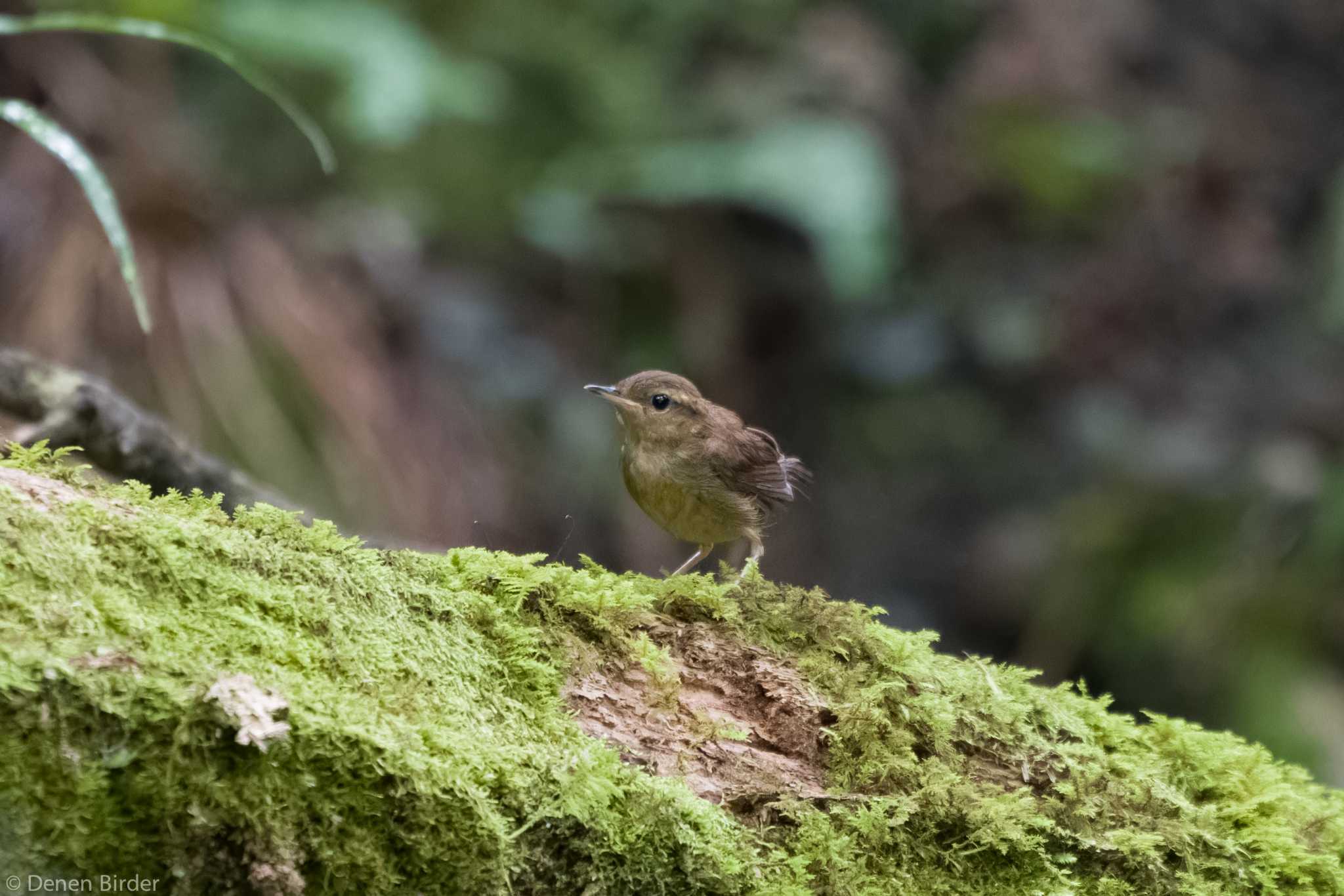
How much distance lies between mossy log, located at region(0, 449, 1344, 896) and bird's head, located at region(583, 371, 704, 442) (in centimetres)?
126

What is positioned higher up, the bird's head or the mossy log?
the bird's head

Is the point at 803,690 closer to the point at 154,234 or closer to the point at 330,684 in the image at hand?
the point at 330,684

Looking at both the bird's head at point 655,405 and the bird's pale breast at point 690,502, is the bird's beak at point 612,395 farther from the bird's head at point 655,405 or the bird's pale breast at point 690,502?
the bird's pale breast at point 690,502

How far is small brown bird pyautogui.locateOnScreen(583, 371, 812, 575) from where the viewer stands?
3779mm

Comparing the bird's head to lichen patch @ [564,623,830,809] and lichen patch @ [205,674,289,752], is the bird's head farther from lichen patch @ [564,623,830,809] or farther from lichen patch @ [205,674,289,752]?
lichen patch @ [205,674,289,752]

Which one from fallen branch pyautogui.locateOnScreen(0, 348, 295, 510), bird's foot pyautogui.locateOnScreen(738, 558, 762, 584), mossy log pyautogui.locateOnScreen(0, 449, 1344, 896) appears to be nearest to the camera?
mossy log pyautogui.locateOnScreen(0, 449, 1344, 896)

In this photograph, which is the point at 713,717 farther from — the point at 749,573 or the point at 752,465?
the point at 752,465

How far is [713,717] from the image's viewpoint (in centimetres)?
234

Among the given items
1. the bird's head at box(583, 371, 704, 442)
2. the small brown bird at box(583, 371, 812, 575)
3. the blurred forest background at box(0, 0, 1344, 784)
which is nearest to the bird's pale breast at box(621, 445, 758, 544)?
the small brown bird at box(583, 371, 812, 575)

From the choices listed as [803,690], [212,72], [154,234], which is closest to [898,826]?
[803,690]

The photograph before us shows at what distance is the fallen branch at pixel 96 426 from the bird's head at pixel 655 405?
1291 mm

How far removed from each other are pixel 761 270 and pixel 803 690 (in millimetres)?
7036

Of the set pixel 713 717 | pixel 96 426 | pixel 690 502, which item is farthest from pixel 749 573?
pixel 96 426

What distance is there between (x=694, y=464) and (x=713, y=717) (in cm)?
152
